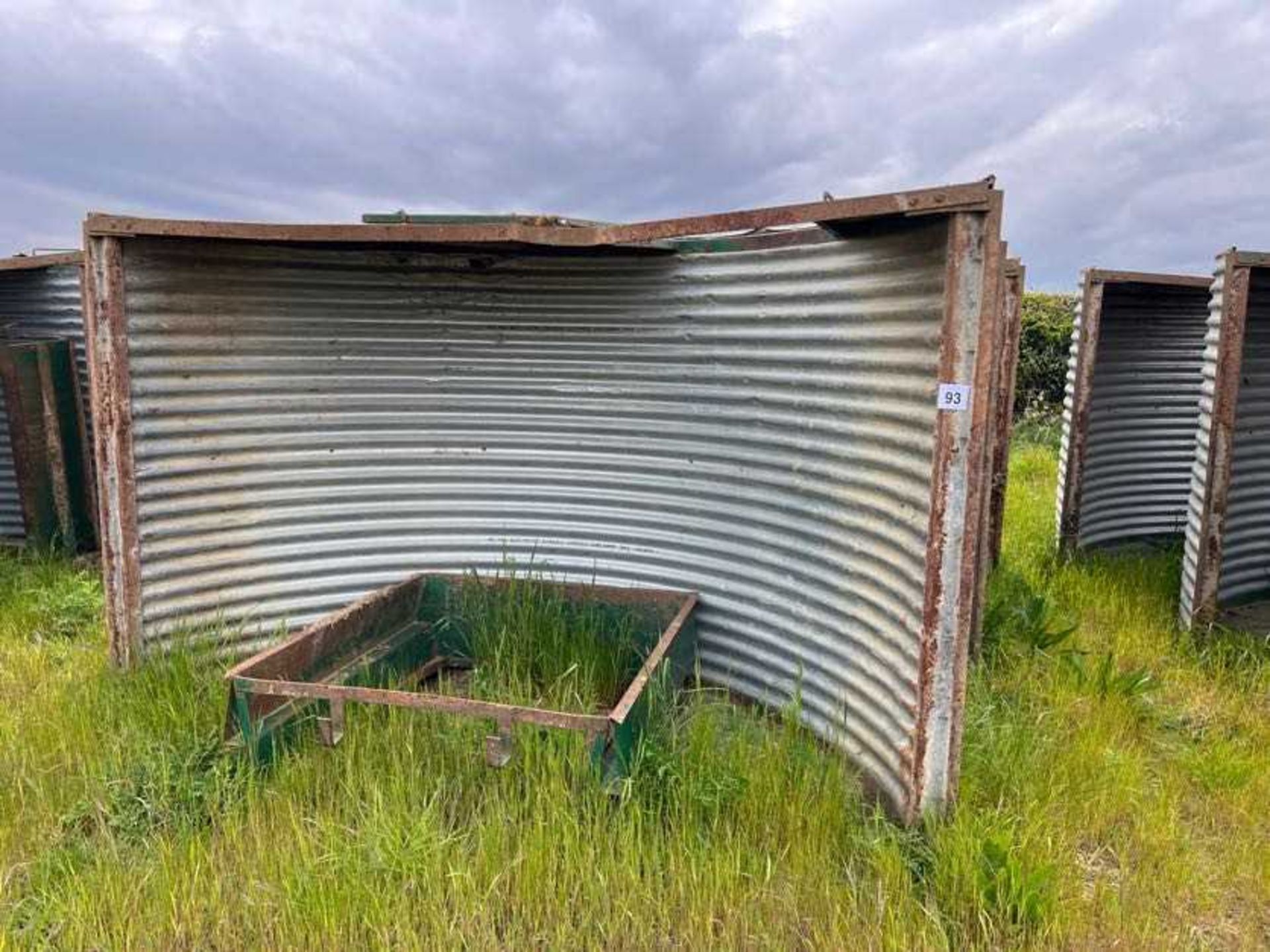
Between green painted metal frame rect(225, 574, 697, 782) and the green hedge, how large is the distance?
11.2 m

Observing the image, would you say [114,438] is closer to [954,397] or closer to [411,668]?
[411,668]

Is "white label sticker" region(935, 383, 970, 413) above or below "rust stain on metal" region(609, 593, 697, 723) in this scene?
above

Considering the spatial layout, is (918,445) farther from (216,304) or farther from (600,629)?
(216,304)

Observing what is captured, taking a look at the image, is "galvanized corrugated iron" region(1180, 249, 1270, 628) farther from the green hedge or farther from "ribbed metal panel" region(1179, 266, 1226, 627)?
the green hedge

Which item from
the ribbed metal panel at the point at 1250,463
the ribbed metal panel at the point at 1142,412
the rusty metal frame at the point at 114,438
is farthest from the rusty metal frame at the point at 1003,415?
the rusty metal frame at the point at 114,438

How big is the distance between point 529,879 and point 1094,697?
117 inches

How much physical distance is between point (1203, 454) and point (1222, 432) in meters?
0.23

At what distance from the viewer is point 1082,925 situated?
285 centimetres

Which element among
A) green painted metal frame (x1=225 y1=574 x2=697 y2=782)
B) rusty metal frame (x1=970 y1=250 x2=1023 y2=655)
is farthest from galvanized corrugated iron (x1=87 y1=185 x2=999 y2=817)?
rusty metal frame (x1=970 y1=250 x2=1023 y2=655)

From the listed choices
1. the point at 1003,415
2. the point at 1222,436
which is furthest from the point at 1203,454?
the point at 1003,415

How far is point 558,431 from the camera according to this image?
512 cm

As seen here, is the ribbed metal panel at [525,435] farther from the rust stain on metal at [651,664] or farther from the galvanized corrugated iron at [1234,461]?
the galvanized corrugated iron at [1234,461]

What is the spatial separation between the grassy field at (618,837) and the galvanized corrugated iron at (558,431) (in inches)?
15.7

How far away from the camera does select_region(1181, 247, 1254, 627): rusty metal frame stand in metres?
5.19
